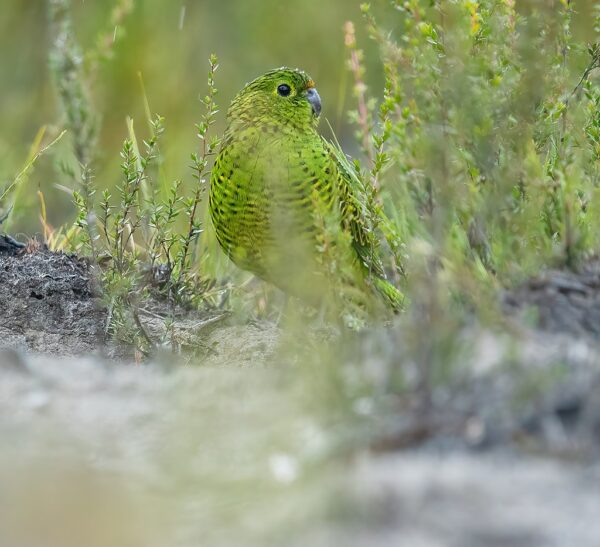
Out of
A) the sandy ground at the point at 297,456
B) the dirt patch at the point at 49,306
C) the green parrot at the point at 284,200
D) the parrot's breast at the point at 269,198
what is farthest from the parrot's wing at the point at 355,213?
the sandy ground at the point at 297,456

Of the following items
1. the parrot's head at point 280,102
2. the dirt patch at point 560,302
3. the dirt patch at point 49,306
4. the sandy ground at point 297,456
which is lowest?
the dirt patch at point 49,306

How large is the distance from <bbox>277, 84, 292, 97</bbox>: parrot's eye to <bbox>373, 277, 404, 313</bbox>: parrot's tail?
36.1 inches

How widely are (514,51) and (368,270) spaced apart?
3.34 feet

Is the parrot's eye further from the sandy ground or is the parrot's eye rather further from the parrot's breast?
the sandy ground

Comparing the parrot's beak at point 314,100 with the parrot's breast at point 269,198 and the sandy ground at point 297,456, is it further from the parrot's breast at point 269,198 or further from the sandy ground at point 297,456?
the sandy ground at point 297,456

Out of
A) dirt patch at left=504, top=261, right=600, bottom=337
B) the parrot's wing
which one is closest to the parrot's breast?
the parrot's wing

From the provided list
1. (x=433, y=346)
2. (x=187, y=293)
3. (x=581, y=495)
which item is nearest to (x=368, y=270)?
(x=187, y=293)

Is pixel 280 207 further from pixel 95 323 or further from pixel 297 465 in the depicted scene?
pixel 297 465

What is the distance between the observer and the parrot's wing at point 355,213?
406 centimetres

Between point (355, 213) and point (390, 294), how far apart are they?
38 cm

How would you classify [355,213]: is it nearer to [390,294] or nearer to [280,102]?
[390,294]

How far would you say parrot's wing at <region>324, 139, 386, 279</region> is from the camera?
4059mm

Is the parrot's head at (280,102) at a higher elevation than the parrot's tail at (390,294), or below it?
higher

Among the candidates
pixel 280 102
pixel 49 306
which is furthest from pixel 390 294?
pixel 49 306
